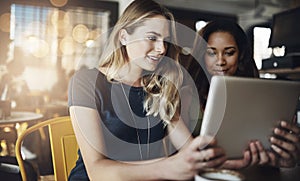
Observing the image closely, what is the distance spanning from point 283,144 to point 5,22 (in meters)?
0.65

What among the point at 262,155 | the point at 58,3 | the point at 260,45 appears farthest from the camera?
the point at 260,45

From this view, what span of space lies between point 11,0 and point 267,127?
60cm

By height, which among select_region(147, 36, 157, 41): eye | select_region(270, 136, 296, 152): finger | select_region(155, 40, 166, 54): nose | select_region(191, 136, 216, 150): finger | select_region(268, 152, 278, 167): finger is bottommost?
select_region(268, 152, 278, 167): finger

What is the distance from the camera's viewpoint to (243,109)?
25.6 inches

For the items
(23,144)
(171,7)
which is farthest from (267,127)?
(23,144)

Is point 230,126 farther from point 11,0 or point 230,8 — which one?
point 11,0

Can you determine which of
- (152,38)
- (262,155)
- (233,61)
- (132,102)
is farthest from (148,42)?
(262,155)

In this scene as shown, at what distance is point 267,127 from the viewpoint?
0.69m

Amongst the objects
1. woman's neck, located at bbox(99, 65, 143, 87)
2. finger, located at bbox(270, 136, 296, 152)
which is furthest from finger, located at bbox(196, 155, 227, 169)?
woman's neck, located at bbox(99, 65, 143, 87)

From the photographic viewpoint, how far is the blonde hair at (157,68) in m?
0.79

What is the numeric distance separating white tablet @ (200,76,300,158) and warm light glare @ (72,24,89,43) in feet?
1.22

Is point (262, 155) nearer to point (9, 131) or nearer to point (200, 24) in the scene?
point (200, 24)

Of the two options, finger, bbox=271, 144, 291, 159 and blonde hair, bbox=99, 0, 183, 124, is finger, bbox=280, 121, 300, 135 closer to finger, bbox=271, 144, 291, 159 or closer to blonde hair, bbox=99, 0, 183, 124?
finger, bbox=271, 144, 291, 159

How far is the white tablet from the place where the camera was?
1.99ft
